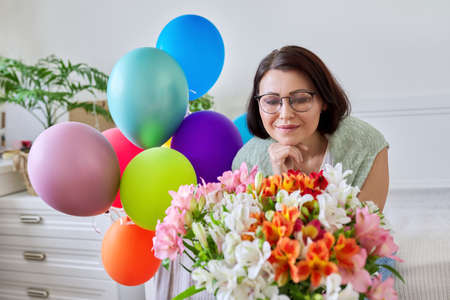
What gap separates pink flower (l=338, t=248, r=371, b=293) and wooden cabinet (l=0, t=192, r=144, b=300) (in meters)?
1.59

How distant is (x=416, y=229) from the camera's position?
1376 millimetres

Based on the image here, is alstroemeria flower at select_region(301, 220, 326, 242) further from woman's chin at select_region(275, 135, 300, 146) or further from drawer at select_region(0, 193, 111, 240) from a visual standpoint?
drawer at select_region(0, 193, 111, 240)

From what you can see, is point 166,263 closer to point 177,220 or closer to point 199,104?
point 177,220

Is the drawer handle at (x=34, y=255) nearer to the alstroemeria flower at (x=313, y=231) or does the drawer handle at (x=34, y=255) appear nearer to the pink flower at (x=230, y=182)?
the pink flower at (x=230, y=182)

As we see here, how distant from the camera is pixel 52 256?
78.7 inches

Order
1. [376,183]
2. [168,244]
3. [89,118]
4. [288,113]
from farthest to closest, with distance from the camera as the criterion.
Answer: [89,118] < [376,183] < [288,113] < [168,244]

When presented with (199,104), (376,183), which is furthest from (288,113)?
(199,104)

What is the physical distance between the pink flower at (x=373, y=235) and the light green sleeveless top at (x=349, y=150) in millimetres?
528

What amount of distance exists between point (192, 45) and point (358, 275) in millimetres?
918

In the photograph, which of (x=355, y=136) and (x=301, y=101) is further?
(x=355, y=136)

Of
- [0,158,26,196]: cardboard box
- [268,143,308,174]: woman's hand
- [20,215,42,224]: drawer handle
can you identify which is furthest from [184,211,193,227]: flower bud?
[0,158,26,196]: cardboard box

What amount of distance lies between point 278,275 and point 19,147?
2.44 m

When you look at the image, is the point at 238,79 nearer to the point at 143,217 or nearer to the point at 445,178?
the point at 445,178

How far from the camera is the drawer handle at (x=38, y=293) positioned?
2.02 m
